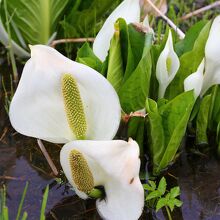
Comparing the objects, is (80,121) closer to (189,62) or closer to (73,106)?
(73,106)

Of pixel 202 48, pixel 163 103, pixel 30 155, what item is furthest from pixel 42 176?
pixel 202 48

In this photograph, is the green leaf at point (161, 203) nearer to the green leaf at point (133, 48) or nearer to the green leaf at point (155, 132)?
the green leaf at point (155, 132)

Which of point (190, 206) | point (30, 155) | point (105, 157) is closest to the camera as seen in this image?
point (105, 157)

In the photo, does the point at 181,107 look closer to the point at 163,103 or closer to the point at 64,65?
the point at 163,103

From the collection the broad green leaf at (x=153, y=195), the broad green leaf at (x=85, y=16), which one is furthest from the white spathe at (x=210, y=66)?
the broad green leaf at (x=85, y=16)

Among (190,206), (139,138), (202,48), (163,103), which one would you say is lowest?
(190,206)

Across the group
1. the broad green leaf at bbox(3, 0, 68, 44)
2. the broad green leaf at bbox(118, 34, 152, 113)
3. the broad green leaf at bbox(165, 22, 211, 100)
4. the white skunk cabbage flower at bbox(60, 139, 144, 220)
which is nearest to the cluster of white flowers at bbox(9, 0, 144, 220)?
the white skunk cabbage flower at bbox(60, 139, 144, 220)
